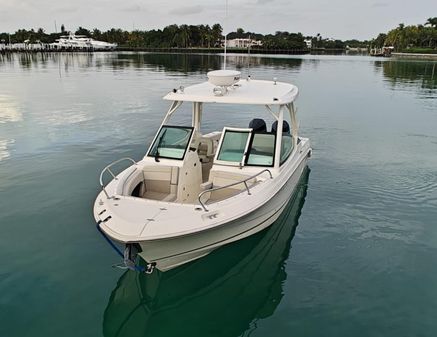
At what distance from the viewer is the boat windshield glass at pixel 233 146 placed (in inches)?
333

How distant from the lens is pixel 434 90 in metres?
34.6

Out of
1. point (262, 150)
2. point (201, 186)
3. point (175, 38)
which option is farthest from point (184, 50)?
point (201, 186)

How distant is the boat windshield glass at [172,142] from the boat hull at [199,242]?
221 centimetres

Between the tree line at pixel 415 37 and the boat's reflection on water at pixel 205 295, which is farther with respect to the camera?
the tree line at pixel 415 37

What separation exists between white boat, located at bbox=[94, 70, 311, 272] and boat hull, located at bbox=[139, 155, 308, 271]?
0.05 ft

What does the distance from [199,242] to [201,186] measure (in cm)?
187

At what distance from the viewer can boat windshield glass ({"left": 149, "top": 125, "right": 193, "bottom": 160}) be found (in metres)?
8.44

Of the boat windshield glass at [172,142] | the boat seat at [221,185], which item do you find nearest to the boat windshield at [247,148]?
the boat seat at [221,185]

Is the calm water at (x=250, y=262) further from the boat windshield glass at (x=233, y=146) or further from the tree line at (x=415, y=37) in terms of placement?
the tree line at (x=415, y=37)

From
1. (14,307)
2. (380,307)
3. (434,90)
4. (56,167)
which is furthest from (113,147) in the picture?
(434,90)

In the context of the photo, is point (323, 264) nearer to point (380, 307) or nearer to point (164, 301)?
point (380, 307)

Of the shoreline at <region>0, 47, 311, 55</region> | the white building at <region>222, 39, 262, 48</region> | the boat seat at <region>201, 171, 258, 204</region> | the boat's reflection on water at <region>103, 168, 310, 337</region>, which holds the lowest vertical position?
the boat's reflection on water at <region>103, 168, 310, 337</region>

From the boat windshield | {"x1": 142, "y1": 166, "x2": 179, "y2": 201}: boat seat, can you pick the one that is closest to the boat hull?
the boat windshield

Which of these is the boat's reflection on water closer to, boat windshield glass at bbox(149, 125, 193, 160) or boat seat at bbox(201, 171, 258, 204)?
boat seat at bbox(201, 171, 258, 204)
